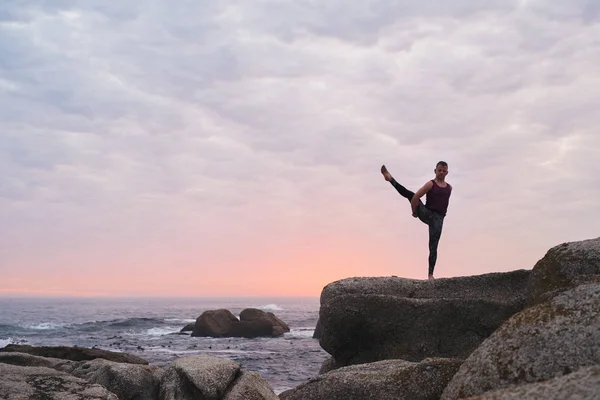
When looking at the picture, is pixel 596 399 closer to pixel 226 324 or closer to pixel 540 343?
pixel 540 343

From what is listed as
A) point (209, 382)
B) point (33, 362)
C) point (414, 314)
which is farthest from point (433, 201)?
point (33, 362)

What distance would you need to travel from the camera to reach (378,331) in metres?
13.9

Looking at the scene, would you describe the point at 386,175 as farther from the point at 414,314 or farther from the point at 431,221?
the point at 414,314

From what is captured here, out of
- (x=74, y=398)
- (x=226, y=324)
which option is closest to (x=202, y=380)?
(x=74, y=398)

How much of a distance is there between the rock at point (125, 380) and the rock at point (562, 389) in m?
12.7

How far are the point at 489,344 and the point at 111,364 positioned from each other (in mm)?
12650

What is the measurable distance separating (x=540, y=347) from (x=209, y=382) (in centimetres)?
1044

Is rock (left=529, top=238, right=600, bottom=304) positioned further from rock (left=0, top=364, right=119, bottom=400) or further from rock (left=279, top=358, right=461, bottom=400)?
rock (left=0, top=364, right=119, bottom=400)

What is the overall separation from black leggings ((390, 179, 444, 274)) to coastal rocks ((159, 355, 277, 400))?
5.39 meters

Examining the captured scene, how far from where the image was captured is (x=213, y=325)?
2603 inches

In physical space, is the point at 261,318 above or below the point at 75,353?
below

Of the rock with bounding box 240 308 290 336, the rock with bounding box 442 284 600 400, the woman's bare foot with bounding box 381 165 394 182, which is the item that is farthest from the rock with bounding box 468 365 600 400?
the rock with bounding box 240 308 290 336

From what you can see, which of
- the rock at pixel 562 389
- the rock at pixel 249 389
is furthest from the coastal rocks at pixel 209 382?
the rock at pixel 562 389

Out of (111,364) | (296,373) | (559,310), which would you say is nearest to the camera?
(559,310)
